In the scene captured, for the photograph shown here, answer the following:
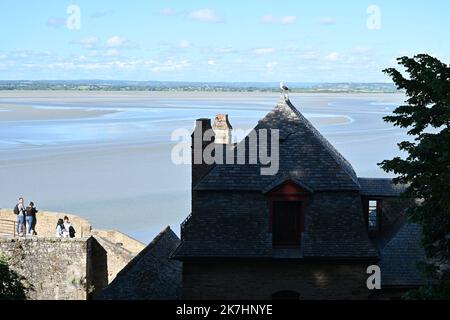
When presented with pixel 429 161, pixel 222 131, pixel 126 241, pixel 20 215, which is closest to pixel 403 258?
pixel 429 161

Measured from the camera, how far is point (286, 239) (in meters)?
20.3

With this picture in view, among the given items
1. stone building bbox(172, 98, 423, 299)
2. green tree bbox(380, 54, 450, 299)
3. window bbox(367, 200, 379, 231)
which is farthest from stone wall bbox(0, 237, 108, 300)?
green tree bbox(380, 54, 450, 299)

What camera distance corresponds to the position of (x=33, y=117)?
131 meters

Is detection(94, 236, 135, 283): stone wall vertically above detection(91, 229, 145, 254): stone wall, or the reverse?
detection(91, 229, 145, 254): stone wall

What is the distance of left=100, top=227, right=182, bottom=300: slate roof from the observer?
23.5 meters

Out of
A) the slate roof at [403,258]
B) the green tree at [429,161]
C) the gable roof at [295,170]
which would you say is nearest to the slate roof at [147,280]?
the gable roof at [295,170]

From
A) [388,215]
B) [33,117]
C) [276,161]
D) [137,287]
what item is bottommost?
[137,287]

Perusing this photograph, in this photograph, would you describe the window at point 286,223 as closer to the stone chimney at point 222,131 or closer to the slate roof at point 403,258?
the slate roof at point 403,258

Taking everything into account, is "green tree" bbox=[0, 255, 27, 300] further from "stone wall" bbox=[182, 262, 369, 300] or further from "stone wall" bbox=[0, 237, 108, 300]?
"stone wall" bbox=[0, 237, 108, 300]

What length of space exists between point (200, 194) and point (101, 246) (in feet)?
32.0

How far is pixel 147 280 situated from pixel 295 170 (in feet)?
22.5

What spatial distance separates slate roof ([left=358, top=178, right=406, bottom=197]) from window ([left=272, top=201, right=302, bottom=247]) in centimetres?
216

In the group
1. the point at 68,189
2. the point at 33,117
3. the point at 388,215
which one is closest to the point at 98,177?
the point at 68,189

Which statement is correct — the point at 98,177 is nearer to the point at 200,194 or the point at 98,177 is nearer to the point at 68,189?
the point at 68,189
